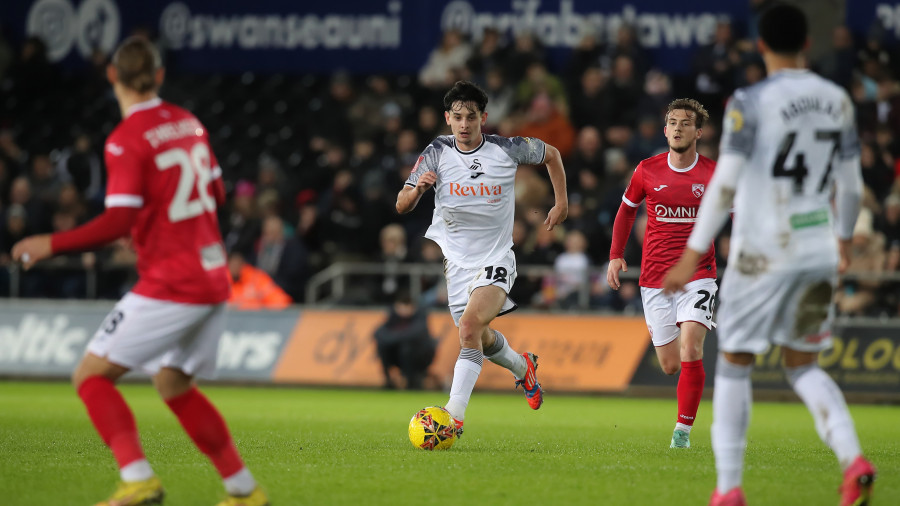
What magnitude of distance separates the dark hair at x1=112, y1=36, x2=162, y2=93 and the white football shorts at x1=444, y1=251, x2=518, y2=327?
395cm

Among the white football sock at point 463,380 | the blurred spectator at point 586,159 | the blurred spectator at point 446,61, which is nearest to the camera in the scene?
the white football sock at point 463,380

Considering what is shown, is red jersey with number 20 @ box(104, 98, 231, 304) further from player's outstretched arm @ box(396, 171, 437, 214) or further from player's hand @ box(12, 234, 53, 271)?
player's outstretched arm @ box(396, 171, 437, 214)

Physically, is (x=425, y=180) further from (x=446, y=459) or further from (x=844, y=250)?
(x=844, y=250)

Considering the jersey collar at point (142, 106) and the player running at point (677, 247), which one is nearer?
the jersey collar at point (142, 106)

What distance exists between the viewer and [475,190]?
31.6 feet

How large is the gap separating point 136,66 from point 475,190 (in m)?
4.01

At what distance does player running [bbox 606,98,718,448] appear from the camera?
966 cm

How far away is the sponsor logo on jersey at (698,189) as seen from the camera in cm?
983

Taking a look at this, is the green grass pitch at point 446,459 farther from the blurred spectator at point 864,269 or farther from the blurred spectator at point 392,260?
the blurred spectator at point 392,260

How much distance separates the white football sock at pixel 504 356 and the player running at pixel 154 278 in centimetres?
397

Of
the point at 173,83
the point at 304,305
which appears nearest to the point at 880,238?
the point at 304,305

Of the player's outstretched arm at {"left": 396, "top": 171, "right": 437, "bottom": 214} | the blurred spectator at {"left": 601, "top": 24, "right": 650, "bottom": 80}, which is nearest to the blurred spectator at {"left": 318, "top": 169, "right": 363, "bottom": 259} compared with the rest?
the blurred spectator at {"left": 601, "top": 24, "right": 650, "bottom": 80}

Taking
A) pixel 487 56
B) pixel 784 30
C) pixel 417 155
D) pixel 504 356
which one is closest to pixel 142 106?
pixel 784 30

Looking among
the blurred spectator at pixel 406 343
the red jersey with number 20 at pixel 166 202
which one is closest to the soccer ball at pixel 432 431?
the red jersey with number 20 at pixel 166 202
